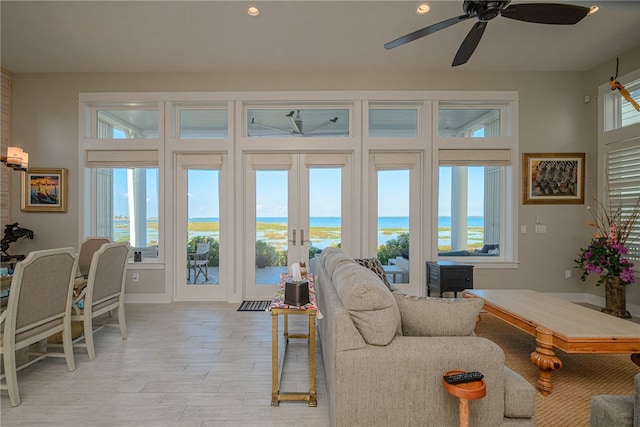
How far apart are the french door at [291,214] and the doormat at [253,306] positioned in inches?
6.8

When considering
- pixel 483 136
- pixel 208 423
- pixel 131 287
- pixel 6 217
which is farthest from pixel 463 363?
pixel 6 217

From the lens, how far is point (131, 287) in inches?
176

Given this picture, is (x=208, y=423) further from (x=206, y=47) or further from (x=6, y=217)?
(x=6, y=217)

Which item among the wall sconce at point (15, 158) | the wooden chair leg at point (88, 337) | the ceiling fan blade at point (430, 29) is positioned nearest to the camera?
the ceiling fan blade at point (430, 29)

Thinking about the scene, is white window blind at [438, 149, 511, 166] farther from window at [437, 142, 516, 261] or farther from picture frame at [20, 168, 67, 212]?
picture frame at [20, 168, 67, 212]

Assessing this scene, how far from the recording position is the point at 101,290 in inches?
113

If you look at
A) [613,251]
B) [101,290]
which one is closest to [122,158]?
[101,290]

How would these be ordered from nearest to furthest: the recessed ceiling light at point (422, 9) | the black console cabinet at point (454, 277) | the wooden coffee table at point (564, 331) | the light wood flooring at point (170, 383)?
the light wood flooring at point (170, 383) < the wooden coffee table at point (564, 331) < the recessed ceiling light at point (422, 9) < the black console cabinet at point (454, 277)

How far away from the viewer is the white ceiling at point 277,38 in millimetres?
3178

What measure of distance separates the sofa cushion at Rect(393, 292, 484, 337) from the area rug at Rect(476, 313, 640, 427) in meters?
0.91

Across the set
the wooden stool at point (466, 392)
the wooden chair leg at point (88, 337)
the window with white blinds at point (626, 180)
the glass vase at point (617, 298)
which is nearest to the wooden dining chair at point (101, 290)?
the wooden chair leg at point (88, 337)

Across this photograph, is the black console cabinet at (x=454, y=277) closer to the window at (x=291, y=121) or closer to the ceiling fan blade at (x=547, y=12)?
the window at (x=291, y=121)

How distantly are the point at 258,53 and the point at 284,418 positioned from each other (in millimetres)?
3988

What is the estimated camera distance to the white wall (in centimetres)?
445
